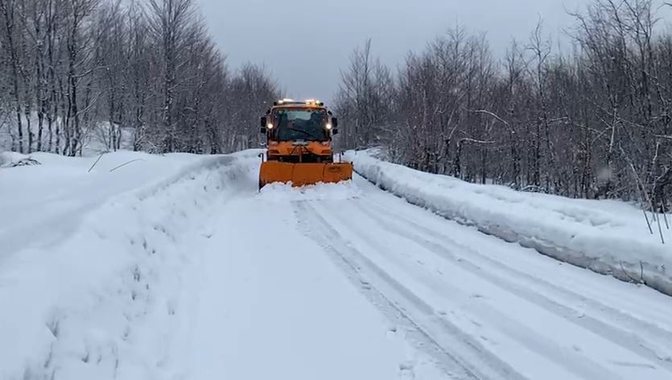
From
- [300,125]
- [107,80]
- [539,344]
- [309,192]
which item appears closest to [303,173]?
[309,192]

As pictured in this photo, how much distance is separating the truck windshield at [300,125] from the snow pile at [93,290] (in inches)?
377

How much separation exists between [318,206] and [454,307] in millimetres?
8059

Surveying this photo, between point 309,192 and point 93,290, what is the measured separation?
1101 centimetres

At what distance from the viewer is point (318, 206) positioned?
514 inches

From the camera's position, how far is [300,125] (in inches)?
Result: 691

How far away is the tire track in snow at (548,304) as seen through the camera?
4.06 meters

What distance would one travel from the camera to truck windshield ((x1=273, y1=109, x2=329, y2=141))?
57.2 feet

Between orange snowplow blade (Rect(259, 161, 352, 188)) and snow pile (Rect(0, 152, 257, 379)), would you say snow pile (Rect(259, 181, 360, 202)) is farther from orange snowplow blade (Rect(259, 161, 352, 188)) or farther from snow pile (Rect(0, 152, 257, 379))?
snow pile (Rect(0, 152, 257, 379))

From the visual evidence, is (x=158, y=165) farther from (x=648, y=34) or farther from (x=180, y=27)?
(x=180, y=27)

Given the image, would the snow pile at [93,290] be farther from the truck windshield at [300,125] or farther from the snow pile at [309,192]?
the truck windshield at [300,125]

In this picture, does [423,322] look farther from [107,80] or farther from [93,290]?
[107,80]

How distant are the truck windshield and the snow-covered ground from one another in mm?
8965

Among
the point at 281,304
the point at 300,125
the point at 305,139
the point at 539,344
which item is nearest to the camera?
the point at 539,344

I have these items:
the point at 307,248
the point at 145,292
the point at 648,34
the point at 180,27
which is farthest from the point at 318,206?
the point at 180,27
